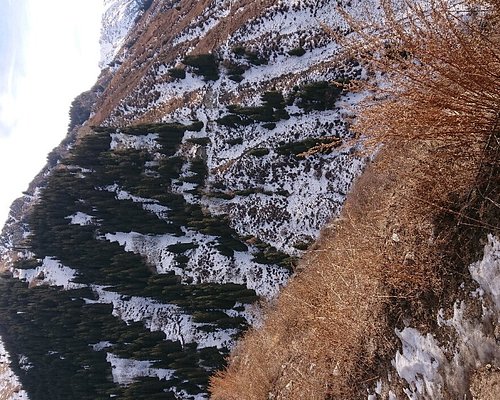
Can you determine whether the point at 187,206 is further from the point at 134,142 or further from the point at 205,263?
the point at 134,142

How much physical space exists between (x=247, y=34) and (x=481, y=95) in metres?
24.0

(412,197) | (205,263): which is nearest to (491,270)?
(412,197)

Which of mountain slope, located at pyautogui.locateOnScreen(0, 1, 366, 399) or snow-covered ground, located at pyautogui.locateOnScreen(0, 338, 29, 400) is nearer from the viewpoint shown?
mountain slope, located at pyautogui.locateOnScreen(0, 1, 366, 399)

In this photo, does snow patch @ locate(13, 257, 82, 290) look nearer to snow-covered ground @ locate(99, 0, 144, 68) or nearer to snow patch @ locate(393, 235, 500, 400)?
snow patch @ locate(393, 235, 500, 400)

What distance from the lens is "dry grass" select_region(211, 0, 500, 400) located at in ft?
17.3

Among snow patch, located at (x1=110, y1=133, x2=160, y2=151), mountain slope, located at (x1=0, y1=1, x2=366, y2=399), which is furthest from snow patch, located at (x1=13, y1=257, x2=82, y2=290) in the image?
snow patch, located at (x1=110, y1=133, x2=160, y2=151)

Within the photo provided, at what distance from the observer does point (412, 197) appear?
7699 millimetres

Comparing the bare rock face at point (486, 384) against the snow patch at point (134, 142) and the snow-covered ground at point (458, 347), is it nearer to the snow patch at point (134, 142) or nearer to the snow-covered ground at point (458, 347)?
the snow-covered ground at point (458, 347)

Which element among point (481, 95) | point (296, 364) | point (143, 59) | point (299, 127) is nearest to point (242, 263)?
point (299, 127)

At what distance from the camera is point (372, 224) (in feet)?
35.6

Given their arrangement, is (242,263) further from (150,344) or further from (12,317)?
(12,317)

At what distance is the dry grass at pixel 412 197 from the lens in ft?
17.3

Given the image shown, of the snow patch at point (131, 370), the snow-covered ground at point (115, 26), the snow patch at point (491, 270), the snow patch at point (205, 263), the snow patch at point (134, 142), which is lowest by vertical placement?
the snow patch at point (131, 370)

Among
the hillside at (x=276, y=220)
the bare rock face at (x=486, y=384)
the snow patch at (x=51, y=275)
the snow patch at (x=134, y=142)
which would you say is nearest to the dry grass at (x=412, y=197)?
the hillside at (x=276, y=220)
